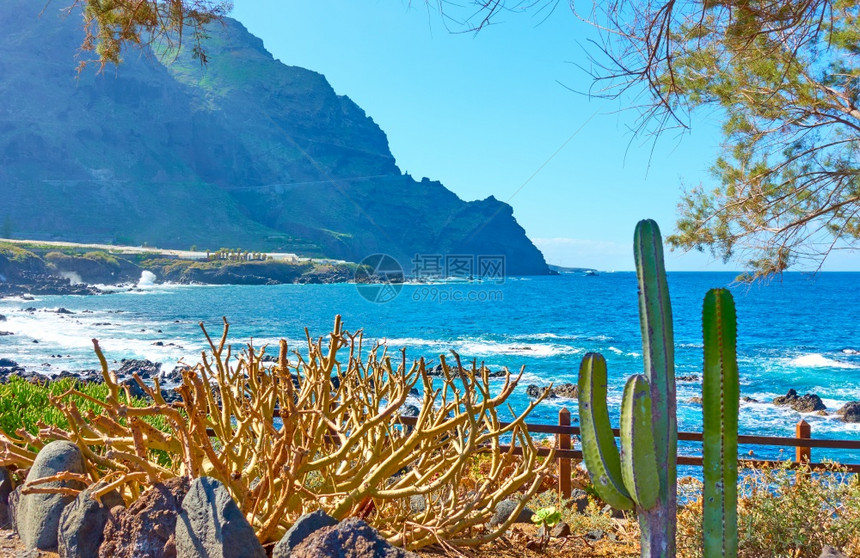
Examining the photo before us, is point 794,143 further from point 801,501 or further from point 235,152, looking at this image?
point 235,152

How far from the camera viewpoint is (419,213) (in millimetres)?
186625

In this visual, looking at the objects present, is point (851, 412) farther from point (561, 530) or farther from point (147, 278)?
point (147, 278)

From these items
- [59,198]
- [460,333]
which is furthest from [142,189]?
[460,333]

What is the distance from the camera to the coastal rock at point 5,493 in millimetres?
A: 3883

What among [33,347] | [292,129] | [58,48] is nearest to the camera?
[33,347]

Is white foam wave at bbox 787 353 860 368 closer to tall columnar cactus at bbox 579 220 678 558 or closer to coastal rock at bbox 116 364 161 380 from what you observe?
coastal rock at bbox 116 364 161 380

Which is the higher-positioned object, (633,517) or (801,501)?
(801,501)

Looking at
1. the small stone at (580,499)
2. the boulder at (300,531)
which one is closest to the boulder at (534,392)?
the small stone at (580,499)

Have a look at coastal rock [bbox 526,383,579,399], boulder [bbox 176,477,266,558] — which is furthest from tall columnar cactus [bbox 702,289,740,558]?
coastal rock [bbox 526,383,579,399]

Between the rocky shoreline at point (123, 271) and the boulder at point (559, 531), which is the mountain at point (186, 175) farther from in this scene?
the boulder at point (559, 531)

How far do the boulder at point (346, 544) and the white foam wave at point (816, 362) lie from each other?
36.0 meters

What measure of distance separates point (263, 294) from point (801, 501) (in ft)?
301

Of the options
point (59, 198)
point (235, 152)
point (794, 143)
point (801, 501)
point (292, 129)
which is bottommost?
point (801, 501)

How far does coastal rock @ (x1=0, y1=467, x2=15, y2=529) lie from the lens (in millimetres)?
3883
